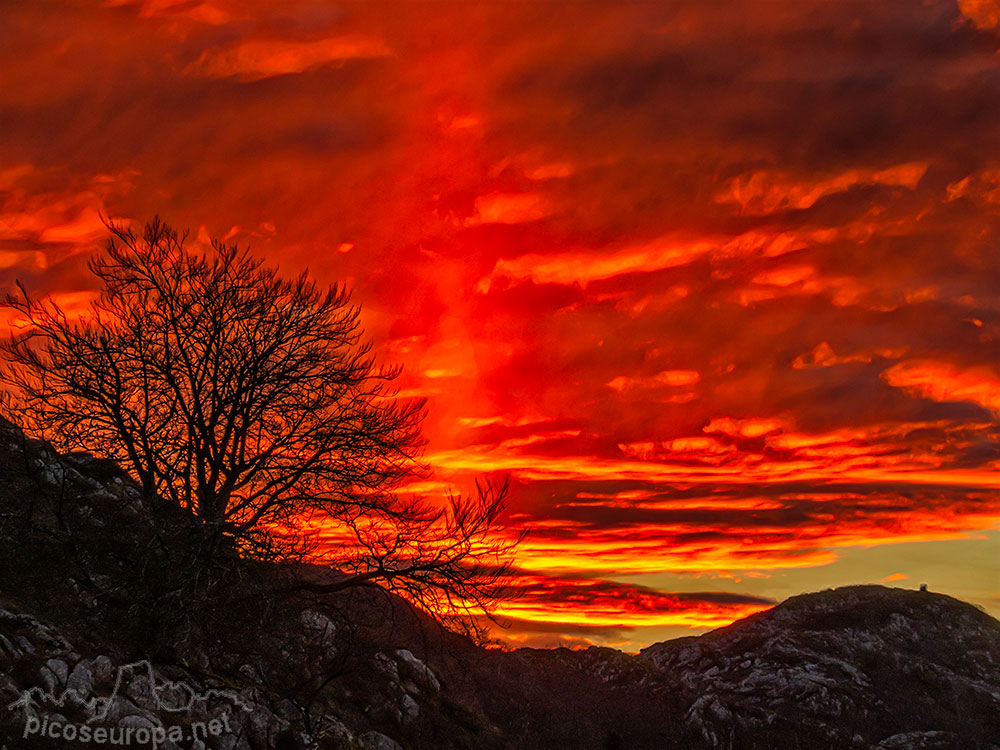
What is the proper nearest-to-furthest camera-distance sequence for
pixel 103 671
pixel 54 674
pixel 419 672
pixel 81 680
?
pixel 54 674 → pixel 81 680 → pixel 103 671 → pixel 419 672

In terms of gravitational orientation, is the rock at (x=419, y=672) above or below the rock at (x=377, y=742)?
above

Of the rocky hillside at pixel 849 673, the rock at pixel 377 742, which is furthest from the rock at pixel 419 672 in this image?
the rocky hillside at pixel 849 673

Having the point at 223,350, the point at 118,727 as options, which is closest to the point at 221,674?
the point at 118,727

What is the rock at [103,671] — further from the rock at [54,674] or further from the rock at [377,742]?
the rock at [377,742]

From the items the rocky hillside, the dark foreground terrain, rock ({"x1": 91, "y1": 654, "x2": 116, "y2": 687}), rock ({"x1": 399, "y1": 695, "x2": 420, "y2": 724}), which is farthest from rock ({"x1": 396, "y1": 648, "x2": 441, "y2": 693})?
the rocky hillside

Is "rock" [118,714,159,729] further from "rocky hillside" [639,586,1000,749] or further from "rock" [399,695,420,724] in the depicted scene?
"rocky hillside" [639,586,1000,749]

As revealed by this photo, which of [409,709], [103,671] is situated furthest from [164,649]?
[409,709]

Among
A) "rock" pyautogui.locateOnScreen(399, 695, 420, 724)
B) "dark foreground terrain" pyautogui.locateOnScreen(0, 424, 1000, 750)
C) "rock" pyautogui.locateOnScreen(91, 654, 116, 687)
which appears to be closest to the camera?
"dark foreground terrain" pyautogui.locateOnScreen(0, 424, 1000, 750)

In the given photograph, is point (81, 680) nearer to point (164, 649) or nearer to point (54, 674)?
point (54, 674)

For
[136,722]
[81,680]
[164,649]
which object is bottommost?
[136,722]

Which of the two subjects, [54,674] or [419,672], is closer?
[54,674]

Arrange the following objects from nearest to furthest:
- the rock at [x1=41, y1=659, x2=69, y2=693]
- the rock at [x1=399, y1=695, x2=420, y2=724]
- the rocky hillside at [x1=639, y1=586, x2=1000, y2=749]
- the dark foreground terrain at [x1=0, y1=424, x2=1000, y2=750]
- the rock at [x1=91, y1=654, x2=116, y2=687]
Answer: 1. the rock at [x1=41, y1=659, x2=69, y2=693]
2. the dark foreground terrain at [x1=0, y1=424, x2=1000, y2=750]
3. the rock at [x1=91, y1=654, x2=116, y2=687]
4. the rock at [x1=399, y1=695, x2=420, y2=724]
5. the rocky hillside at [x1=639, y1=586, x2=1000, y2=749]

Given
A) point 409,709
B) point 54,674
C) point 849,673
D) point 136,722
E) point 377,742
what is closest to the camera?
point 54,674

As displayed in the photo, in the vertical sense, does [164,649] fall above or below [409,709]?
above
